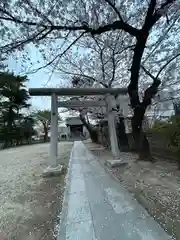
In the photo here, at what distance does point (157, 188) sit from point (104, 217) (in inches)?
48.5

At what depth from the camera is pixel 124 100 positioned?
5.56 meters

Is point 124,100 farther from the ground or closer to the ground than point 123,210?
farther from the ground

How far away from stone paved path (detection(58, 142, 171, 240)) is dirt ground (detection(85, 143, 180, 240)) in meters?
0.12

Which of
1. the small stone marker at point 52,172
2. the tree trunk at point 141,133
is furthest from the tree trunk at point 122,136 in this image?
the small stone marker at point 52,172

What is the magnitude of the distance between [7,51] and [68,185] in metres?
3.13

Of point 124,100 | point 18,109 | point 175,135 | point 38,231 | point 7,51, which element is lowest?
point 38,231

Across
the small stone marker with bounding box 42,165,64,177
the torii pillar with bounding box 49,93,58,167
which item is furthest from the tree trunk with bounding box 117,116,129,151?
the small stone marker with bounding box 42,165,64,177

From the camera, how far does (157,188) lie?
291 centimetres

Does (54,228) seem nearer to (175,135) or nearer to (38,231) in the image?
(38,231)

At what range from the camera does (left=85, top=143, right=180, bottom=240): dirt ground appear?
78.9 inches

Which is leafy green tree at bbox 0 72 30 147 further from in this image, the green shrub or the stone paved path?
the stone paved path

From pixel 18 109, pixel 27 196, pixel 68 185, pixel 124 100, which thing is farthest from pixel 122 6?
pixel 18 109

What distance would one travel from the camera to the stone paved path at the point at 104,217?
179 centimetres

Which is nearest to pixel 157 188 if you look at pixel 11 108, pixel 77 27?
pixel 77 27
